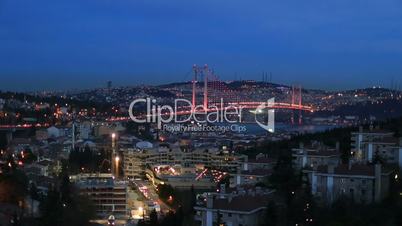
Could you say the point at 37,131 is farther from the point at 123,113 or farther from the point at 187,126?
the point at 123,113

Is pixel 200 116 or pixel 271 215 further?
pixel 200 116

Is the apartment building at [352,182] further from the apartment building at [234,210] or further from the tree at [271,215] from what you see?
the tree at [271,215]

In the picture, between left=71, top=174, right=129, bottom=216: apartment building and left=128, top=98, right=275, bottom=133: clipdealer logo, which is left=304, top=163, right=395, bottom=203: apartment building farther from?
left=128, top=98, right=275, bottom=133: clipdealer logo

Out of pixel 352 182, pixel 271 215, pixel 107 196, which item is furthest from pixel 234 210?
pixel 107 196

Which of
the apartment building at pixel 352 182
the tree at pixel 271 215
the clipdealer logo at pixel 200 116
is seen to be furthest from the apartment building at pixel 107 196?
the clipdealer logo at pixel 200 116

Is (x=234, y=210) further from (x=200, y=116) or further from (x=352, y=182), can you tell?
(x=200, y=116)

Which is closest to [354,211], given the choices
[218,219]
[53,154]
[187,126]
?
[218,219]

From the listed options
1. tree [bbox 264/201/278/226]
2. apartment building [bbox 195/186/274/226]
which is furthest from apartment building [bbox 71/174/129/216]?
tree [bbox 264/201/278/226]

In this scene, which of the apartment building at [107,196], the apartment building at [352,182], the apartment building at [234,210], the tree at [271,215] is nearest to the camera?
the tree at [271,215]
